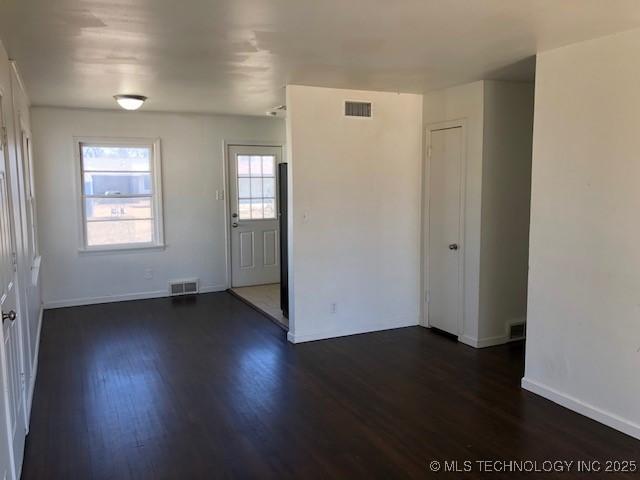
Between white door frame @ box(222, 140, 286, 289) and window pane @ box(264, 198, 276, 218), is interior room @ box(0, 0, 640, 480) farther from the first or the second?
window pane @ box(264, 198, 276, 218)

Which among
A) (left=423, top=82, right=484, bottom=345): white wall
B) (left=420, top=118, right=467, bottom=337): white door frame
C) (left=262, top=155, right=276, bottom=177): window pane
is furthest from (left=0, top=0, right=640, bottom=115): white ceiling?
(left=262, top=155, right=276, bottom=177): window pane

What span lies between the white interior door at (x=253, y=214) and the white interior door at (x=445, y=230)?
3.11 meters

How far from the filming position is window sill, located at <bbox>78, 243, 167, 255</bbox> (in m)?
6.58

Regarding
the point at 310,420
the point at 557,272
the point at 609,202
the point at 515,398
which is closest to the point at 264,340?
the point at 310,420

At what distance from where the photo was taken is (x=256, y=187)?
25.1 ft

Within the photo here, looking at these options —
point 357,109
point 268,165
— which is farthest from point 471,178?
point 268,165

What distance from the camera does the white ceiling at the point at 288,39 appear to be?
2.61m

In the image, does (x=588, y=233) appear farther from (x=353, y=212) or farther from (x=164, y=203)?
(x=164, y=203)

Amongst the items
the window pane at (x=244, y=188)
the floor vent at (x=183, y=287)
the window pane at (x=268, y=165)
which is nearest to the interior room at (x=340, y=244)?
the floor vent at (x=183, y=287)

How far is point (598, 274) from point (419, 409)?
1.45 meters

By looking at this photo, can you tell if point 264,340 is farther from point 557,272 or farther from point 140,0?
point 140,0

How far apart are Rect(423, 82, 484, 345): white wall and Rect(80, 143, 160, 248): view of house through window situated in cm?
401

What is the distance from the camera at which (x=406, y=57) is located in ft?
12.1

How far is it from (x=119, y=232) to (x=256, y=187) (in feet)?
6.61
